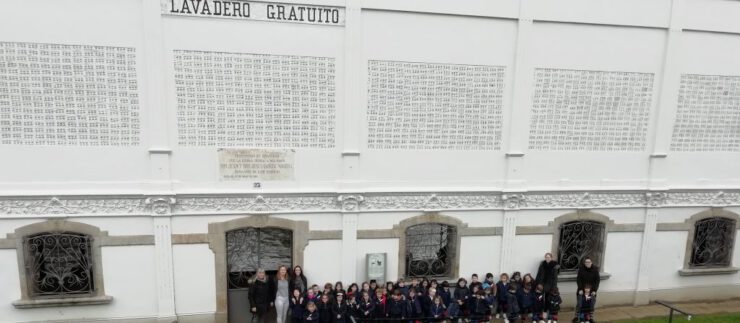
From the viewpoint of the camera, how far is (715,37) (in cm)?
1091

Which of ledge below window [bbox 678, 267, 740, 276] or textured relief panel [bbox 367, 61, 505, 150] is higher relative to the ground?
textured relief panel [bbox 367, 61, 505, 150]

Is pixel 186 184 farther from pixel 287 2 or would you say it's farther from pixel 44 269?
pixel 287 2

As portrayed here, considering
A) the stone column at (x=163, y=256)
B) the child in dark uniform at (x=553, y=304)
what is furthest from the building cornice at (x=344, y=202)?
the child in dark uniform at (x=553, y=304)

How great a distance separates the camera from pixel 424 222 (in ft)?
34.8

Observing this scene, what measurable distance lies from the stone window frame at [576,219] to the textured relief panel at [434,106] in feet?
8.44

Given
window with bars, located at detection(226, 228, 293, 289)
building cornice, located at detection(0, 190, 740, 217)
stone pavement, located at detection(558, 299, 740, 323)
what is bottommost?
stone pavement, located at detection(558, 299, 740, 323)

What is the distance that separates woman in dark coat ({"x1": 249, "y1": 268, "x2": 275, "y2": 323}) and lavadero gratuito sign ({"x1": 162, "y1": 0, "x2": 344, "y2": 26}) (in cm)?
537

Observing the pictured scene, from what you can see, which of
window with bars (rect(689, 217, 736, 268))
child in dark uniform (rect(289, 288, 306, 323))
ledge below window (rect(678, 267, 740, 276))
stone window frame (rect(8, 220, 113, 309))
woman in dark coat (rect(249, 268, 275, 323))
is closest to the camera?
stone window frame (rect(8, 220, 113, 309))

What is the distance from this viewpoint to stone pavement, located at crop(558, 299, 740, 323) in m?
11.2

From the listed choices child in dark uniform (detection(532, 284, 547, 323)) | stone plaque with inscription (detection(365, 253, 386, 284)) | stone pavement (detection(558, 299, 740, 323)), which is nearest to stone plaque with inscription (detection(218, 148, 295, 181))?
stone plaque with inscription (detection(365, 253, 386, 284))

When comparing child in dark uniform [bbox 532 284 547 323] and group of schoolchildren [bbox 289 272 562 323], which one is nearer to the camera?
group of schoolchildren [bbox 289 272 562 323]

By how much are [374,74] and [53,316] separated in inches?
334

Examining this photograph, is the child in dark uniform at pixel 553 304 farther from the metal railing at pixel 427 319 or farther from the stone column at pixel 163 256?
the stone column at pixel 163 256

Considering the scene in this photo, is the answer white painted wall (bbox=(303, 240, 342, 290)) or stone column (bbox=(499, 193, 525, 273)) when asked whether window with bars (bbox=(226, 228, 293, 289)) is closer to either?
white painted wall (bbox=(303, 240, 342, 290))
